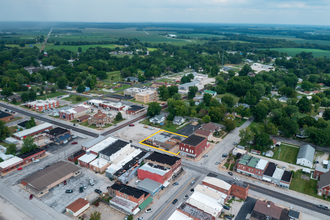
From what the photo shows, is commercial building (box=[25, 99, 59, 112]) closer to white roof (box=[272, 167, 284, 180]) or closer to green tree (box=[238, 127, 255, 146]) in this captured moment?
green tree (box=[238, 127, 255, 146])

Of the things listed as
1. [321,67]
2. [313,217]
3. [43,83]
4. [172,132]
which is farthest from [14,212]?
[321,67]

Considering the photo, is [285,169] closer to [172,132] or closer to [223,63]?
[172,132]

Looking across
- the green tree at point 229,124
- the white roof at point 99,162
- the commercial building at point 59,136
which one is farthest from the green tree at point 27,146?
the green tree at point 229,124

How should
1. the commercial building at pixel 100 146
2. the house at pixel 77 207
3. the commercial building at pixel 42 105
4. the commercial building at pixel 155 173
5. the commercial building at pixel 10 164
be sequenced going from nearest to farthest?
the house at pixel 77 207, the commercial building at pixel 155 173, the commercial building at pixel 10 164, the commercial building at pixel 100 146, the commercial building at pixel 42 105

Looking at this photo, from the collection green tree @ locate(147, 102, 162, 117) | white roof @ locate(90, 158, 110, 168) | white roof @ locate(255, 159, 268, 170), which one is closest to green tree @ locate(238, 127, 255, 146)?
white roof @ locate(255, 159, 268, 170)

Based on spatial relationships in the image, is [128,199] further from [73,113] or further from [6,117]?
[6,117]

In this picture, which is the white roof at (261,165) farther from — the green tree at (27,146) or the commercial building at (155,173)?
the green tree at (27,146)
